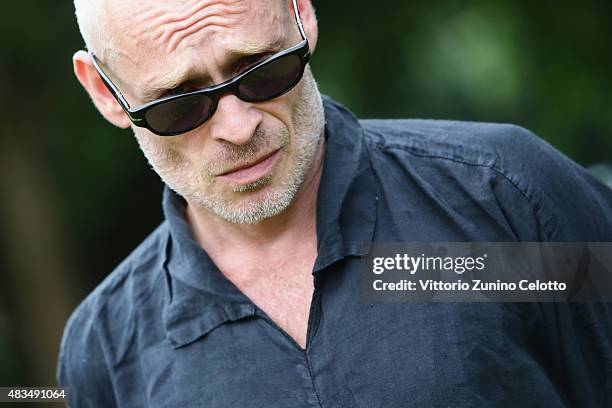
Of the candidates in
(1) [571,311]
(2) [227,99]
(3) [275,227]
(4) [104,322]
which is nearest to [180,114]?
(2) [227,99]

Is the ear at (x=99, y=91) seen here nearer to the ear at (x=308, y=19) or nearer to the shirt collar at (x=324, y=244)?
the shirt collar at (x=324, y=244)

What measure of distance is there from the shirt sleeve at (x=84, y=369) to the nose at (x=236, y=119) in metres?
0.69

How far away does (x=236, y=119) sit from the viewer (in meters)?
2.13

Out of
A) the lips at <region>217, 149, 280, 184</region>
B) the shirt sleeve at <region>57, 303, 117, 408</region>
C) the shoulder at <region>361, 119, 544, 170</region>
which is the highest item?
the lips at <region>217, 149, 280, 184</region>

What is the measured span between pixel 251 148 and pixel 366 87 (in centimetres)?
297

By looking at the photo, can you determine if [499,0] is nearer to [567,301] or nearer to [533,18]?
[533,18]

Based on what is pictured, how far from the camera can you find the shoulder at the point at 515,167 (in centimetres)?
212

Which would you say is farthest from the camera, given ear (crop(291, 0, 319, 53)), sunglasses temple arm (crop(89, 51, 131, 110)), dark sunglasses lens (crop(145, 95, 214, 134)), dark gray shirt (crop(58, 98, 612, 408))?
ear (crop(291, 0, 319, 53))

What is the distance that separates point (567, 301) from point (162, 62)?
1055 millimetres

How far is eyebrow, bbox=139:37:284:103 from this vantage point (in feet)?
6.95

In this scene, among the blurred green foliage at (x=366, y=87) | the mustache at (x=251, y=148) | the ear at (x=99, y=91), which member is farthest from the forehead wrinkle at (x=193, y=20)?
the blurred green foliage at (x=366, y=87)

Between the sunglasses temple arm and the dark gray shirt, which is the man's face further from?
the dark gray shirt

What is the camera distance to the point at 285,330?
7.11ft

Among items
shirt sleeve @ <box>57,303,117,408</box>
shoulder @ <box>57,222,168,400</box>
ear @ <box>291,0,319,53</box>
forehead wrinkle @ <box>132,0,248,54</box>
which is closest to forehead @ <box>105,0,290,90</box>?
forehead wrinkle @ <box>132,0,248,54</box>
